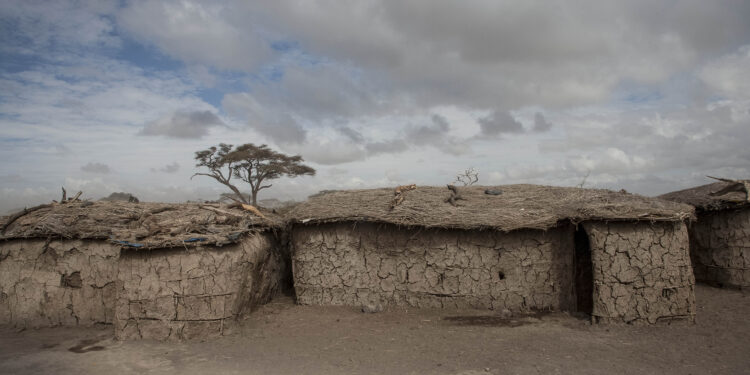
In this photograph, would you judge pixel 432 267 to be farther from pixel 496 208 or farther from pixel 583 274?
pixel 583 274

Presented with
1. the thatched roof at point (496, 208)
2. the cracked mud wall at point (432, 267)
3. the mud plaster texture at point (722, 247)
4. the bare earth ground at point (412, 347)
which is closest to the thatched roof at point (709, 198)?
the mud plaster texture at point (722, 247)

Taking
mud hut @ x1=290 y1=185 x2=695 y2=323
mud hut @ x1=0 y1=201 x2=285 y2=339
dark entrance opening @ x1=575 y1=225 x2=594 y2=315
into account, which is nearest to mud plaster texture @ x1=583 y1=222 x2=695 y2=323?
mud hut @ x1=290 y1=185 x2=695 y2=323

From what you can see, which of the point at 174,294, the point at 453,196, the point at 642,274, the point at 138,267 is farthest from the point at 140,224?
the point at 642,274

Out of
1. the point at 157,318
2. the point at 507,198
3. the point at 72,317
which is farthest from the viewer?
the point at 507,198

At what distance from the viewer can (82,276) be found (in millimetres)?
7430

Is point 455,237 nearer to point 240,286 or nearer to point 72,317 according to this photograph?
point 240,286

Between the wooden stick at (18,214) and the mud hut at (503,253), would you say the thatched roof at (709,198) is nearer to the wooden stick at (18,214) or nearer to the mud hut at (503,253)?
the mud hut at (503,253)

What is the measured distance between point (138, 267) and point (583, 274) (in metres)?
7.26

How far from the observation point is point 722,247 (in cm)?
854

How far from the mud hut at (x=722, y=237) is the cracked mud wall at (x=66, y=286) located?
35.3 feet

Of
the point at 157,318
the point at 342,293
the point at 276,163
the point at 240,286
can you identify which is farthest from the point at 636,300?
the point at 276,163

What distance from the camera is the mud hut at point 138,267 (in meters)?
6.45

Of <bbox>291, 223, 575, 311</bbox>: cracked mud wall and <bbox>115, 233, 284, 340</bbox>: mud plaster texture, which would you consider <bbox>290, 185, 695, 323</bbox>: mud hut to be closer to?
<bbox>291, 223, 575, 311</bbox>: cracked mud wall

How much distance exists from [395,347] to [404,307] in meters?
1.65
